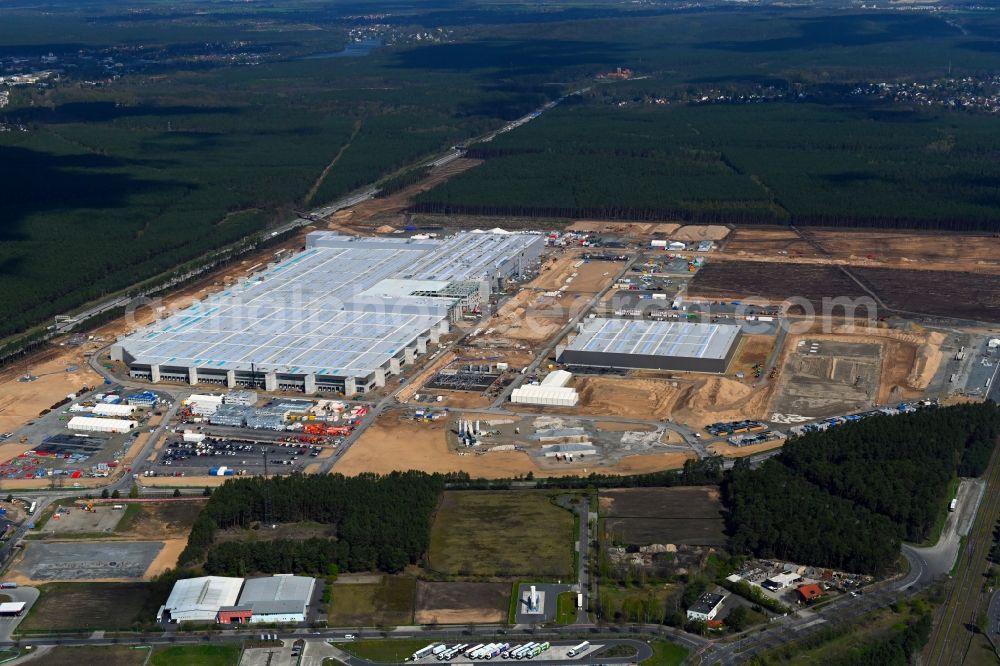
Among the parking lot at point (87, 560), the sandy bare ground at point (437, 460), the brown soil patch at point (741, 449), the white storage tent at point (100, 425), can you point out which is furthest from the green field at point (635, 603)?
the white storage tent at point (100, 425)

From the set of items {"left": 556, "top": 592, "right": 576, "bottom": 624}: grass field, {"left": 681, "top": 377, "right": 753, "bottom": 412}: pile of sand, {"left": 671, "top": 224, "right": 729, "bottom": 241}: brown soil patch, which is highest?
{"left": 556, "top": 592, "right": 576, "bottom": 624}: grass field

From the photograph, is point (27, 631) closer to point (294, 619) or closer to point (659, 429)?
point (294, 619)

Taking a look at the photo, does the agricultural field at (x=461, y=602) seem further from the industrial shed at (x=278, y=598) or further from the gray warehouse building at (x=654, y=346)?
the gray warehouse building at (x=654, y=346)

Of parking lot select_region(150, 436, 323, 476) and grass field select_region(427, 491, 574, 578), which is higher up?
grass field select_region(427, 491, 574, 578)

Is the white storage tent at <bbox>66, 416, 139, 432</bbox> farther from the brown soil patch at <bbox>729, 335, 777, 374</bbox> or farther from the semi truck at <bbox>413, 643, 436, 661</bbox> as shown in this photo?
the brown soil patch at <bbox>729, 335, 777, 374</bbox>

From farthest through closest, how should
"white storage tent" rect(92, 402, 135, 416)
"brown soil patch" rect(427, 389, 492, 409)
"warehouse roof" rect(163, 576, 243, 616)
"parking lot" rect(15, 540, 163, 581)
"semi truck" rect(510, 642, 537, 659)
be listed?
"brown soil patch" rect(427, 389, 492, 409), "white storage tent" rect(92, 402, 135, 416), "parking lot" rect(15, 540, 163, 581), "warehouse roof" rect(163, 576, 243, 616), "semi truck" rect(510, 642, 537, 659)

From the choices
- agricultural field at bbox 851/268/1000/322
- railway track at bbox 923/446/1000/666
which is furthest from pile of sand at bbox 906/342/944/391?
railway track at bbox 923/446/1000/666

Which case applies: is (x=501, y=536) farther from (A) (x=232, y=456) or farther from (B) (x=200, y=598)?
(A) (x=232, y=456)
